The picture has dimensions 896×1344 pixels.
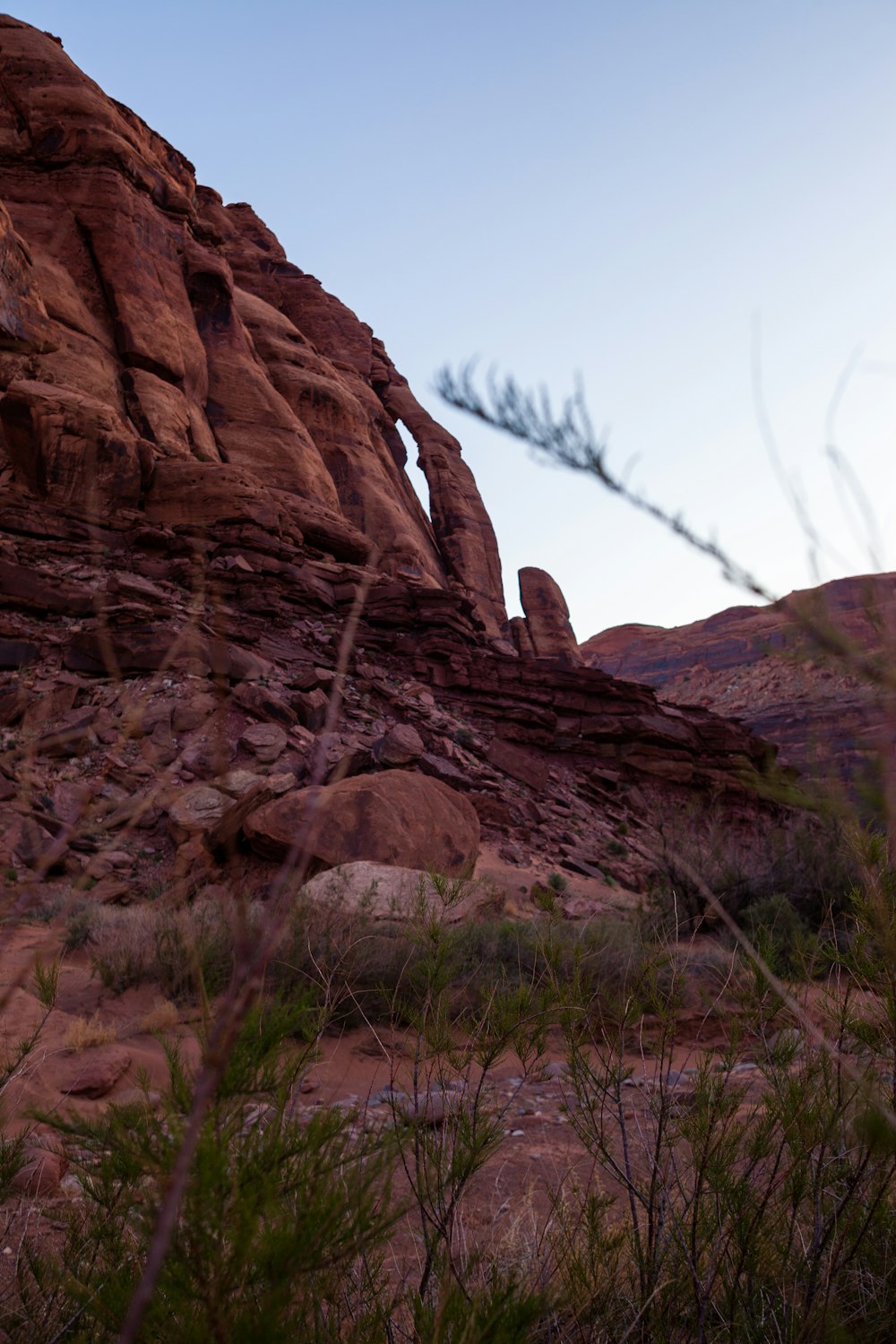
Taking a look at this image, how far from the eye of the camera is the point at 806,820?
10.6 m

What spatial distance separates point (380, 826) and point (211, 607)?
8189 mm

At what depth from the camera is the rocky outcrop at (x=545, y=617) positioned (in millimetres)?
34812

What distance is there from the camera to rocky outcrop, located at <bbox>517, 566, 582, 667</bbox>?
114 feet

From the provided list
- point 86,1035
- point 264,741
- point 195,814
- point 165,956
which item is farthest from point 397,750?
point 86,1035

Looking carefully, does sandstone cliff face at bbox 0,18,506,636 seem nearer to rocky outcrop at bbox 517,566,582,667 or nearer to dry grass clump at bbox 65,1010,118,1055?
rocky outcrop at bbox 517,566,582,667

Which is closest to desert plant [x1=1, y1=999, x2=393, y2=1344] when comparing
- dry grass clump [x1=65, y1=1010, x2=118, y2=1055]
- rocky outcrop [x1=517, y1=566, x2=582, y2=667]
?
dry grass clump [x1=65, y1=1010, x2=118, y2=1055]

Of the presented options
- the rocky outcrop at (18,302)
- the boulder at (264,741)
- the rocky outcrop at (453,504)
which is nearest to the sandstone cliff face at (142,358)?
the rocky outcrop at (18,302)

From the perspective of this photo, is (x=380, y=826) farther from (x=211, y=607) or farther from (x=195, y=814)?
(x=211, y=607)

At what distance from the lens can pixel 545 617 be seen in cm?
3603

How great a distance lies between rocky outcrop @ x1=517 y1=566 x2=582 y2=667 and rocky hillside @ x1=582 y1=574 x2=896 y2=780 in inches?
271

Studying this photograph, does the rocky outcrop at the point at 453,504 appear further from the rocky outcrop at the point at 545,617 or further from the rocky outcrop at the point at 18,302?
the rocky outcrop at the point at 18,302

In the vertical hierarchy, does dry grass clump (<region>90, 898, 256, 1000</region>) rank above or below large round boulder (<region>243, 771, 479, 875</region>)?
below

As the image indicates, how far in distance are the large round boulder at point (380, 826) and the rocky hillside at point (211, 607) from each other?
0.04 m

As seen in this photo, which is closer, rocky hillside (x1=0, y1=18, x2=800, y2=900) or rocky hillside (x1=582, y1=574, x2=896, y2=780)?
rocky hillside (x1=582, y1=574, x2=896, y2=780)
